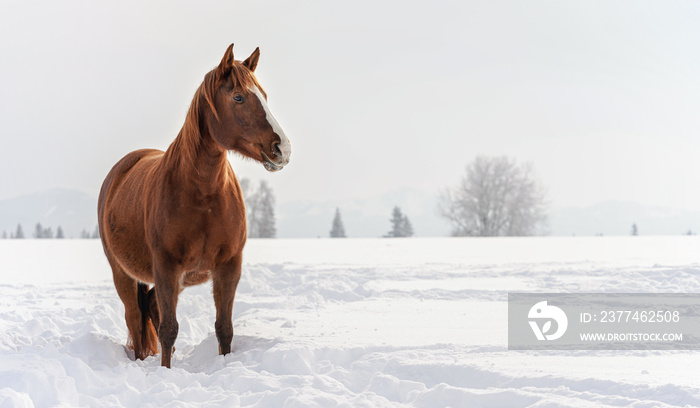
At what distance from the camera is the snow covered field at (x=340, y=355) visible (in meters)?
2.95

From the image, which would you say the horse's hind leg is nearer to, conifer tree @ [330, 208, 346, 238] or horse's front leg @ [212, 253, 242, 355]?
horse's front leg @ [212, 253, 242, 355]

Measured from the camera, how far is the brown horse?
3.63 metres

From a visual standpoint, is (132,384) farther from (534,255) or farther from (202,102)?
(534,255)

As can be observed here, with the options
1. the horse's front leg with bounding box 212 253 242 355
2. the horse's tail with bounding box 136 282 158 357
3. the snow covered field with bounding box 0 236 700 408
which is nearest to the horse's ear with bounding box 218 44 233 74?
the horse's front leg with bounding box 212 253 242 355

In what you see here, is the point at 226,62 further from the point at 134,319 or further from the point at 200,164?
the point at 134,319

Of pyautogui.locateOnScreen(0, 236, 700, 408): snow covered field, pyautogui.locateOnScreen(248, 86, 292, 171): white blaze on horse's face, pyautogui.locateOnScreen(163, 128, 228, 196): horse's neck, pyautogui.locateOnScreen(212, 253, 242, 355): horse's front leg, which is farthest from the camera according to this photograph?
pyautogui.locateOnScreen(212, 253, 242, 355): horse's front leg

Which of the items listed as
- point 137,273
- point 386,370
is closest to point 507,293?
point 386,370

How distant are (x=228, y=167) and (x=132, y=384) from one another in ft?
5.58

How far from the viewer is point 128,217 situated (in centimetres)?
457

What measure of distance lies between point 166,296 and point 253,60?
1824mm

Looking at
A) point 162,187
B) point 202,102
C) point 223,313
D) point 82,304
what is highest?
point 202,102

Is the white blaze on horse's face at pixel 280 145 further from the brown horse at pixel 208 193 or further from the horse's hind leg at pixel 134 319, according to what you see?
the horse's hind leg at pixel 134 319

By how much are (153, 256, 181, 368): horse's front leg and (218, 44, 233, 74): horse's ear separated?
4.61 ft

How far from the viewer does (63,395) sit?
2979mm
